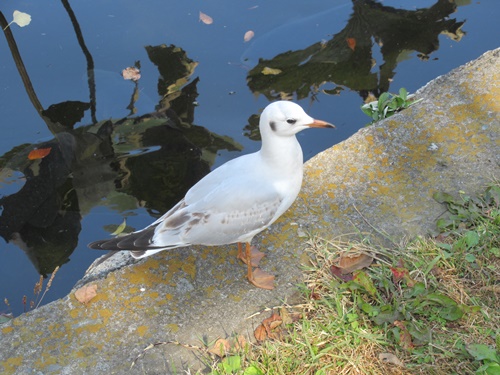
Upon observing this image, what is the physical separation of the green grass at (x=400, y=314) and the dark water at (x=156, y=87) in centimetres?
155

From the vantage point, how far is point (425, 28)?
504 cm

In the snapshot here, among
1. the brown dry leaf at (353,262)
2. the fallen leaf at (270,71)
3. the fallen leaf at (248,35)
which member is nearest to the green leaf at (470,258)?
the brown dry leaf at (353,262)

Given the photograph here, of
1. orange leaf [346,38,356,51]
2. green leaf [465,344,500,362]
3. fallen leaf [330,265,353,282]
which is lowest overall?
green leaf [465,344,500,362]

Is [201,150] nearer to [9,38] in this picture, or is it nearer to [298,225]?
[298,225]

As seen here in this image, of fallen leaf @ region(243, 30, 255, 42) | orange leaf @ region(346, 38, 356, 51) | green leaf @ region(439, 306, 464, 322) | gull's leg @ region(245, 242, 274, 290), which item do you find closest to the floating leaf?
gull's leg @ region(245, 242, 274, 290)

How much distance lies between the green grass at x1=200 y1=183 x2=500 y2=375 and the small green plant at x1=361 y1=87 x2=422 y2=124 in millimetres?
1007

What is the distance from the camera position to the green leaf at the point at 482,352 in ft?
7.53

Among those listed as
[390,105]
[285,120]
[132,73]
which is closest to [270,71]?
[132,73]

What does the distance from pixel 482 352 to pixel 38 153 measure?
3.19 m

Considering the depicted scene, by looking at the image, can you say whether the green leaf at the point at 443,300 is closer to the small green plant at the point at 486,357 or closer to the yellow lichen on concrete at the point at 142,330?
the small green plant at the point at 486,357

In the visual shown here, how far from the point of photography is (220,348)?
8.05ft

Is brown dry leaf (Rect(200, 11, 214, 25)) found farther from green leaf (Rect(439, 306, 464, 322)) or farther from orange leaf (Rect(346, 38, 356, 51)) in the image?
green leaf (Rect(439, 306, 464, 322))

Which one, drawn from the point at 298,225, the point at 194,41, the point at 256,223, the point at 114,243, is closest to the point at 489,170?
the point at 298,225

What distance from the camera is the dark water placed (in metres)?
3.96
